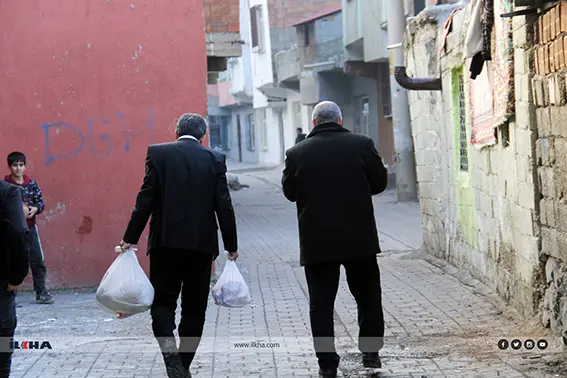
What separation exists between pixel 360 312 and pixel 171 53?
222 inches

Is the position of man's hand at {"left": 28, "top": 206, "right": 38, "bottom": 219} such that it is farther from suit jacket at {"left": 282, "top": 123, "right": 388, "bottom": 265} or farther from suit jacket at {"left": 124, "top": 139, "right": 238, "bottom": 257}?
suit jacket at {"left": 282, "top": 123, "right": 388, "bottom": 265}

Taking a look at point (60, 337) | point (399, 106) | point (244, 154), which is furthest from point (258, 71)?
point (60, 337)

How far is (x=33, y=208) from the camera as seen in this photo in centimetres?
1037

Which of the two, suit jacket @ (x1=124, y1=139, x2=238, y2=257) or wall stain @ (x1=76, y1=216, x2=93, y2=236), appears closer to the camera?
suit jacket @ (x1=124, y1=139, x2=238, y2=257)

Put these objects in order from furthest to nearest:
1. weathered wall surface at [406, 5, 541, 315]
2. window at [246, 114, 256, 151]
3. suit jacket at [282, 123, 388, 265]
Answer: window at [246, 114, 256, 151], weathered wall surface at [406, 5, 541, 315], suit jacket at [282, 123, 388, 265]

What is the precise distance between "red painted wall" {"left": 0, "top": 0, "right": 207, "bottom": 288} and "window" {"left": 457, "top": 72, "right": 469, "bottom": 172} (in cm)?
279

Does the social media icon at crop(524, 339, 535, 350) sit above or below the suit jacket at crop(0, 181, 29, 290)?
below

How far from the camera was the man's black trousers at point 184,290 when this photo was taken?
6.77 meters

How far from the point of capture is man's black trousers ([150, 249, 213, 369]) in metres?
6.77

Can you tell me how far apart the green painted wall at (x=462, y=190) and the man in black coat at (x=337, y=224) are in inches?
162

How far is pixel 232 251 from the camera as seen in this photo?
270 inches

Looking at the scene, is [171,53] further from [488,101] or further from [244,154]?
[244,154]

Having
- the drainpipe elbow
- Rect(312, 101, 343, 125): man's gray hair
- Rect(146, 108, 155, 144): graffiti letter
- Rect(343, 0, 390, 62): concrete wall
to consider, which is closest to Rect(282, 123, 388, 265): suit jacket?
Rect(312, 101, 343, 125): man's gray hair

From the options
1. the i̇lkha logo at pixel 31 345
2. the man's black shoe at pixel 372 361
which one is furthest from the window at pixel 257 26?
the man's black shoe at pixel 372 361
